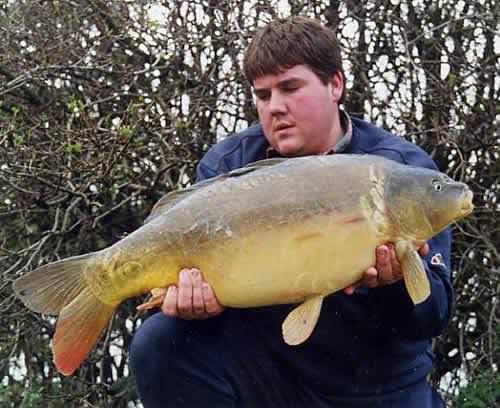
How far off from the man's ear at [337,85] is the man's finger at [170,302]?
2.08ft

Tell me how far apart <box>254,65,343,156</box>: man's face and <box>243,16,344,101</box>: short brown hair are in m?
0.02

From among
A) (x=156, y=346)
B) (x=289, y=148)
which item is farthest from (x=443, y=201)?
(x=156, y=346)

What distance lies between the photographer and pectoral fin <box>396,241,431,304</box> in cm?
183

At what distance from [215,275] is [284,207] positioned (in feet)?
0.56

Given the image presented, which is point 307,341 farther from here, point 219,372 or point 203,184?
point 203,184

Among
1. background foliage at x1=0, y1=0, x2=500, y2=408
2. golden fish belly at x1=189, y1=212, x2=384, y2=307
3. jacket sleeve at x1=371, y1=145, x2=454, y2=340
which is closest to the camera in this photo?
golden fish belly at x1=189, y1=212, x2=384, y2=307

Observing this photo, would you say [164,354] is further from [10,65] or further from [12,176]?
[10,65]

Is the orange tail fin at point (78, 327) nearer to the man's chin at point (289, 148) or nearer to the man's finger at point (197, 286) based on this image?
the man's finger at point (197, 286)

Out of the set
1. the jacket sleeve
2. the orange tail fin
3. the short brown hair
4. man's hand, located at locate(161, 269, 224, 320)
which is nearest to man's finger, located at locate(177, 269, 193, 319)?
man's hand, located at locate(161, 269, 224, 320)

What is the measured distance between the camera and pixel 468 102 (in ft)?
9.84

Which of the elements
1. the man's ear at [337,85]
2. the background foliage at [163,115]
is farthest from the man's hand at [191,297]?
the background foliage at [163,115]

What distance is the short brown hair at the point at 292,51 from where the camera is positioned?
86.2 inches

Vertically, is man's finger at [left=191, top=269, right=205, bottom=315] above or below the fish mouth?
below

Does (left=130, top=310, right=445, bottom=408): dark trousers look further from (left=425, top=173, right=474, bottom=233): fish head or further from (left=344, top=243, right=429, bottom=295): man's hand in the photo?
(left=425, top=173, right=474, bottom=233): fish head
